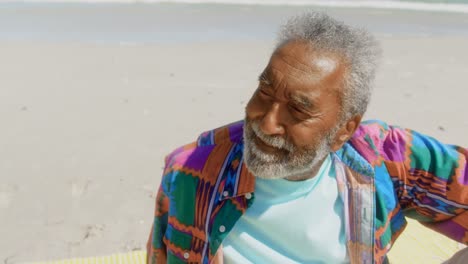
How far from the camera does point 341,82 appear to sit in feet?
5.70

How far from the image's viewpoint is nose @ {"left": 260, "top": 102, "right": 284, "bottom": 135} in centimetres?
172

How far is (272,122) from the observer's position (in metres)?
1.73

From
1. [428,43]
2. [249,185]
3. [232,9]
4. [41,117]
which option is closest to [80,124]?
[41,117]

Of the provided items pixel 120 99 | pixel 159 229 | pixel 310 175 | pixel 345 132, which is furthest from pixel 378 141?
pixel 120 99

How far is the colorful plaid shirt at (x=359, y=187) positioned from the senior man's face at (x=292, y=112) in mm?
144

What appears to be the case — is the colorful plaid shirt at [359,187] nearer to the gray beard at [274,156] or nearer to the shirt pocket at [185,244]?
the shirt pocket at [185,244]

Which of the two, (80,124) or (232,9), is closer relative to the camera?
(80,124)

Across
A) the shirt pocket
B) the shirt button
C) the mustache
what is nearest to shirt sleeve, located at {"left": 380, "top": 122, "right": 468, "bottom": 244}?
the mustache

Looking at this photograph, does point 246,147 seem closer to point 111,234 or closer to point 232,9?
point 111,234

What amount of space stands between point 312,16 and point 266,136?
0.42 m

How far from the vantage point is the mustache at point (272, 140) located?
1.74 meters

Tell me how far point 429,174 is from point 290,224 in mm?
485

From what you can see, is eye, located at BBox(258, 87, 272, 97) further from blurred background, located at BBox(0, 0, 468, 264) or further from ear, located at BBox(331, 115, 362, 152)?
blurred background, located at BBox(0, 0, 468, 264)

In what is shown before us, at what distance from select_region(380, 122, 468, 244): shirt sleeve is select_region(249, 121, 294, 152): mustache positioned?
363mm
